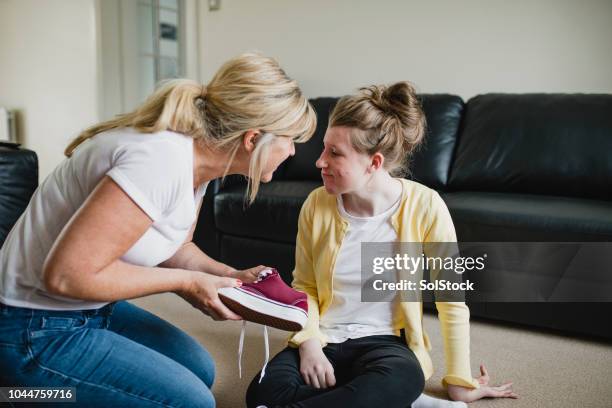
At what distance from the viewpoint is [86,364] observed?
3.44 ft

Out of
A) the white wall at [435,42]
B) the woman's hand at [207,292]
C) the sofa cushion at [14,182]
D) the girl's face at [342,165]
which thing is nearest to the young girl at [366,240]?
the girl's face at [342,165]

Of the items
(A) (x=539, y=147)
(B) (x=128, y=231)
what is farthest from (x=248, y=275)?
(A) (x=539, y=147)

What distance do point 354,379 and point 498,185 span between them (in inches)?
58.7

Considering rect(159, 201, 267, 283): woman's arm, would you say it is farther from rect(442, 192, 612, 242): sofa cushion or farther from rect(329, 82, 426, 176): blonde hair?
rect(442, 192, 612, 242): sofa cushion

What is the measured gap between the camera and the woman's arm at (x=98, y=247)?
3.07ft

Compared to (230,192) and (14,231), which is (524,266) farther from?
(14,231)

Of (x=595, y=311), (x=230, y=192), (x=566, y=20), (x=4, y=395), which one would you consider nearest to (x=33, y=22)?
(x=230, y=192)

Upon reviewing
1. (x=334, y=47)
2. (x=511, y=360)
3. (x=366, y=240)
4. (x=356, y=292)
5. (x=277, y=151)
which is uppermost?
(x=334, y=47)

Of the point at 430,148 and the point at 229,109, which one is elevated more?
the point at 229,109

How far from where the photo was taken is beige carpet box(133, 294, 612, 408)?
58.8 inches

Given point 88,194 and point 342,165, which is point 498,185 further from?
point 88,194

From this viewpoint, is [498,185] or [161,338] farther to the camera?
[498,185]

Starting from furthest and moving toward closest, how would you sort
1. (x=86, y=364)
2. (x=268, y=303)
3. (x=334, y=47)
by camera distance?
1. (x=334, y=47)
2. (x=268, y=303)
3. (x=86, y=364)

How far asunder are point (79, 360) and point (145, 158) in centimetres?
41
